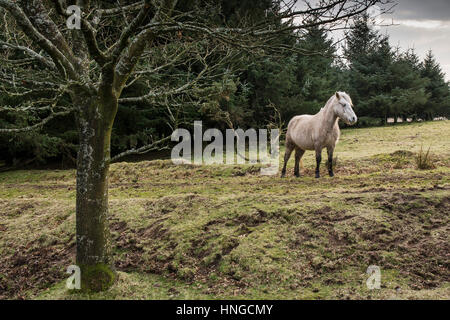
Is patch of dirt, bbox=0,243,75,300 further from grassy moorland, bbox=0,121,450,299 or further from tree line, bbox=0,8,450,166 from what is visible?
tree line, bbox=0,8,450,166

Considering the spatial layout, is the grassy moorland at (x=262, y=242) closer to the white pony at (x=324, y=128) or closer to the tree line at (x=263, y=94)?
the white pony at (x=324, y=128)

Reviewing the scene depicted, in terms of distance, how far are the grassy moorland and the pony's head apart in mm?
1515

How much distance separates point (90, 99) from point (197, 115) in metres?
14.6

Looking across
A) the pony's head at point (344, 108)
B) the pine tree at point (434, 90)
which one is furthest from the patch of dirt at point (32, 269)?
the pine tree at point (434, 90)

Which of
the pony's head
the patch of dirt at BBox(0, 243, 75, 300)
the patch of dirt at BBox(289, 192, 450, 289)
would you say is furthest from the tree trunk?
the pony's head

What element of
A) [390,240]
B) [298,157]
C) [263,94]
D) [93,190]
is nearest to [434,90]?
[263,94]

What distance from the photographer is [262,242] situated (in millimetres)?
4965

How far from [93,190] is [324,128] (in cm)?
611

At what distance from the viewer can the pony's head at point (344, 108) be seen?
772 cm

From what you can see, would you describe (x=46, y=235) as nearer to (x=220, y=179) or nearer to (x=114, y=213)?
(x=114, y=213)

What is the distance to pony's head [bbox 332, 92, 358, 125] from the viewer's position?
7719 mm
